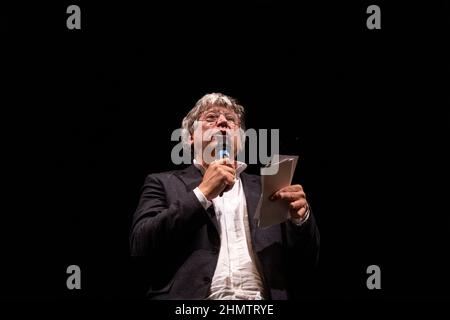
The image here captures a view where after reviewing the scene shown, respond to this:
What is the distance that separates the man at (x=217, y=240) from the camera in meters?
1.40

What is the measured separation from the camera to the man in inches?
55.0

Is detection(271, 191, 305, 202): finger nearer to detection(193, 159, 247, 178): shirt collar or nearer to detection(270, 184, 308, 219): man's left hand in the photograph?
detection(270, 184, 308, 219): man's left hand

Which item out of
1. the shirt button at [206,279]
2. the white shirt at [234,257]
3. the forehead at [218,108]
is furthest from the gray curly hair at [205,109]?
the shirt button at [206,279]

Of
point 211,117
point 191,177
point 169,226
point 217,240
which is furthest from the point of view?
point 211,117

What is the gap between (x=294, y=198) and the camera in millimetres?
1473

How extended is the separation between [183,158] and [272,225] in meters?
0.64

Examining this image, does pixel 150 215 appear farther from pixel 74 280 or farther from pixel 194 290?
pixel 74 280

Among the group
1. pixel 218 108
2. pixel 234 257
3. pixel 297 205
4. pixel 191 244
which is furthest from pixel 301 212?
pixel 218 108

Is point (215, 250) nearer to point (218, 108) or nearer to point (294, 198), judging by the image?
point (294, 198)

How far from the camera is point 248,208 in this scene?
5.24 ft

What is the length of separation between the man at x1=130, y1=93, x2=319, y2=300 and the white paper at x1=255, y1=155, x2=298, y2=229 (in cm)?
2

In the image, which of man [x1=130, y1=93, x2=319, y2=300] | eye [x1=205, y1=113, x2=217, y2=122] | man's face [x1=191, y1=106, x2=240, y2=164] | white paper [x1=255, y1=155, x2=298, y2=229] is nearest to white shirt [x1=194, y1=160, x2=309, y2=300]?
man [x1=130, y1=93, x2=319, y2=300]

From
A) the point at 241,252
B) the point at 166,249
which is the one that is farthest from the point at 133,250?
the point at 241,252

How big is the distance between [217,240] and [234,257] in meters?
0.07
